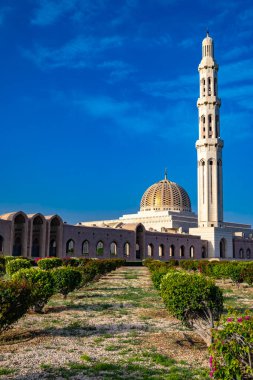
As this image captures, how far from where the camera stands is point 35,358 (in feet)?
24.4

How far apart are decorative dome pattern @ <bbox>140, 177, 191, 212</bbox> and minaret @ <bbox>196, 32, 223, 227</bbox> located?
34.3 feet

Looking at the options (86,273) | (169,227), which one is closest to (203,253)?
(169,227)

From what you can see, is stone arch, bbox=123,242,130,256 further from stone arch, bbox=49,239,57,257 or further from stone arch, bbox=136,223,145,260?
stone arch, bbox=49,239,57,257

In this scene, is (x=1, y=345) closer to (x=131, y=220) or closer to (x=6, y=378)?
(x=6, y=378)

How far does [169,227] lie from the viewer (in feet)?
216

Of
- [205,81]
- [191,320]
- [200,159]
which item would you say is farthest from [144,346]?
[205,81]

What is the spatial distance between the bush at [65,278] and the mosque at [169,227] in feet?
80.7

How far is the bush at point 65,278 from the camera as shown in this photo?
14812mm

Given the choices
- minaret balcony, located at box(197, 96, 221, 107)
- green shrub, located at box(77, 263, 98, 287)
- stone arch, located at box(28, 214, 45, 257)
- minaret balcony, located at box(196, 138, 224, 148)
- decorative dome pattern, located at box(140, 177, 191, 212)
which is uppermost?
minaret balcony, located at box(197, 96, 221, 107)

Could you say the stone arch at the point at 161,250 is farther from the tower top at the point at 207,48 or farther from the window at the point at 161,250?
the tower top at the point at 207,48

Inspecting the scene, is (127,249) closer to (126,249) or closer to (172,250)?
(126,249)

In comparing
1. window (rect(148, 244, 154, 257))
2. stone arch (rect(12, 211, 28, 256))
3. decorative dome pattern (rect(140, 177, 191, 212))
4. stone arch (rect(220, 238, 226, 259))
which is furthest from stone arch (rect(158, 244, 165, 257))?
stone arch (rect(12, 211, 28, 256))

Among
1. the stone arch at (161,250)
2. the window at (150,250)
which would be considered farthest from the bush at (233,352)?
the stone arch at (161,250)

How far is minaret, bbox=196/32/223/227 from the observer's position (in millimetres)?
61375
